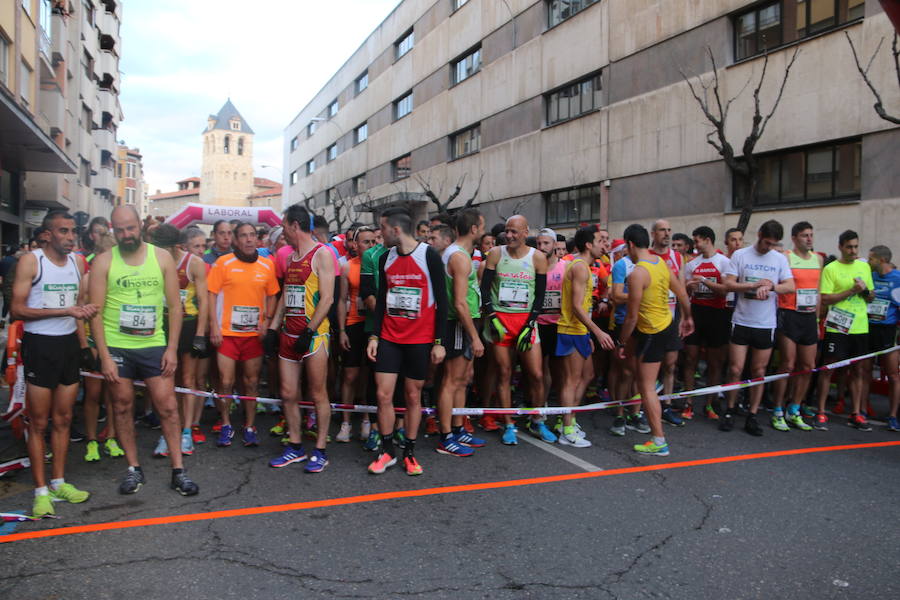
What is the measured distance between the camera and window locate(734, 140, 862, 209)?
13.3 m

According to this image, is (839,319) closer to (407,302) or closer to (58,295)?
(407,302)

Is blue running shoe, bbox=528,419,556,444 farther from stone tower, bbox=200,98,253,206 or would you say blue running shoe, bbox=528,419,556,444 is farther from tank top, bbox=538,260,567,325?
stone tower, bbox=200,98,253,206

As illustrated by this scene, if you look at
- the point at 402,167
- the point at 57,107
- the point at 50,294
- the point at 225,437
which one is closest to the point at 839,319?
the point at 225,437

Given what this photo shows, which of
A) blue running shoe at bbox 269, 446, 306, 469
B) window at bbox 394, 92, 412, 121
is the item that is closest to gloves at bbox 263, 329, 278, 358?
blue running shoe at bbox 269, 446, 306, 469

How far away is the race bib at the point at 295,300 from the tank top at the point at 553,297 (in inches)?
96.6

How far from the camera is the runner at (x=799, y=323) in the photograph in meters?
6.77

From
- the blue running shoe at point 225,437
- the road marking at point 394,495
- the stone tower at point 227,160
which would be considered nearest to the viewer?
the road marking at point 394,495

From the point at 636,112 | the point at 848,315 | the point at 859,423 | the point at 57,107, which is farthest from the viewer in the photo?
the point at 57,107

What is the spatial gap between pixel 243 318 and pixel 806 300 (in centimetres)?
557

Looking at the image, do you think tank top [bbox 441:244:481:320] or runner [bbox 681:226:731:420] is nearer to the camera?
tank top [bbox 441:244:481:320]

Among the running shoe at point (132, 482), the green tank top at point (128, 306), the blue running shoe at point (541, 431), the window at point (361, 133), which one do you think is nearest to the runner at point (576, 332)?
the blue running shoe at point (541, 431)

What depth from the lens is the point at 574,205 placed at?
21.8 meters

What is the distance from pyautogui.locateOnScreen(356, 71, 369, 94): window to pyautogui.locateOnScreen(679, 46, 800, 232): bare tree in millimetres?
28519

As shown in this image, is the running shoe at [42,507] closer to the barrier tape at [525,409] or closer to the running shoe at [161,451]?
the barrier tape at [525,409]
